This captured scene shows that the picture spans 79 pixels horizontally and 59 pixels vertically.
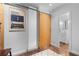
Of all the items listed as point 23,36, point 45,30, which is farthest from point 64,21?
point 23,36

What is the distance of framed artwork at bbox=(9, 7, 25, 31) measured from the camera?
4.81ft

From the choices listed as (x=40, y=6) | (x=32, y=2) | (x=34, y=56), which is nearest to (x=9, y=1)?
(x=32, y=2)

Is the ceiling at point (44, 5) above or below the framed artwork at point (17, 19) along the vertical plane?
above

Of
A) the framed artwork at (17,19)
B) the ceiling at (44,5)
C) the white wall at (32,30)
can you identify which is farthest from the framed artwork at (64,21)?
the framed artwork at (17,19)

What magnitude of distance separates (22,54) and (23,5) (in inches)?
26.5

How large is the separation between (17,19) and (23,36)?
0.82 feet

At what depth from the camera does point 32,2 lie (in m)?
1.50

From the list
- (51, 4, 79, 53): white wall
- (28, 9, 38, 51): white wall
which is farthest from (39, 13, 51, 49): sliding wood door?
(51, 4, 79, 53): white wall

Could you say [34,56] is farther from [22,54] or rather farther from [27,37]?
[27,37]

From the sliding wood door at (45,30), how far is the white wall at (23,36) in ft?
0.29

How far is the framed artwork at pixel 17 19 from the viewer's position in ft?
4.81

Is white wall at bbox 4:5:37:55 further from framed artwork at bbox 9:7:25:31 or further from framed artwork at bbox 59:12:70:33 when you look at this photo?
framed artwork at bbox 59:12:70:33

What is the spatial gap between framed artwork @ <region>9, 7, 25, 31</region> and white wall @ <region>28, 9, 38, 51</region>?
0.10m

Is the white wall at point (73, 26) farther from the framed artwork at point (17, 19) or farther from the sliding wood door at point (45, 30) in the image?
the framed artwork at point (17, 19)
